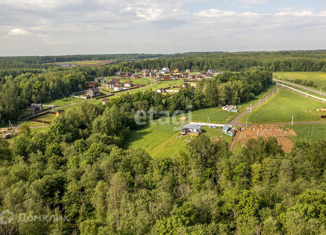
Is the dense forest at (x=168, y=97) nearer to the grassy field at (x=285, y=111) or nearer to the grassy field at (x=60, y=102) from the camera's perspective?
the grassy field at (x=60, y=102)

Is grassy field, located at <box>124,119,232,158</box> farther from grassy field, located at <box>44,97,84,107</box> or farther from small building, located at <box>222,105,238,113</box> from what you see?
grassy field, located at <box>44,97,84,107</box>

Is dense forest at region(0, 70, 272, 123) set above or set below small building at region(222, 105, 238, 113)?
above

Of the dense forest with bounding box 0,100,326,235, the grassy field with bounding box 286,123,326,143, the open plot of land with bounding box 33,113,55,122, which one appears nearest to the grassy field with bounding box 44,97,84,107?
the open plot of land with bounding box 33,113,55,122

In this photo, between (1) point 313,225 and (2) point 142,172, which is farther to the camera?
(2) point 142,172

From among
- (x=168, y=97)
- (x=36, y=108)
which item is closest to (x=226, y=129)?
(x=168, y=97)

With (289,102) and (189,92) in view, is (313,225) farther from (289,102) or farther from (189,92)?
(289,102)

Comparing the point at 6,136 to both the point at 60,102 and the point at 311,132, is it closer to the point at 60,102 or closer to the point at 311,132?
the point at 60,102

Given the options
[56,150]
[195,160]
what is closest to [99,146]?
[56,150]
